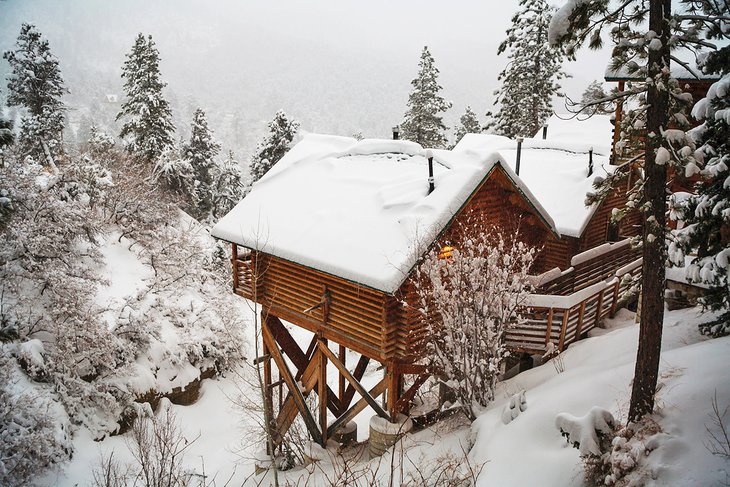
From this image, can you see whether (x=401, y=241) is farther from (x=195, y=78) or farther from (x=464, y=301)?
(x=195, y=78)

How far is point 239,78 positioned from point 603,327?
19354 centimetres

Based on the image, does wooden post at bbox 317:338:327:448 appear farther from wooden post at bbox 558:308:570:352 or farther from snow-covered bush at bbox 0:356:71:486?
snow-covered bush at bbox 0:356:71:486

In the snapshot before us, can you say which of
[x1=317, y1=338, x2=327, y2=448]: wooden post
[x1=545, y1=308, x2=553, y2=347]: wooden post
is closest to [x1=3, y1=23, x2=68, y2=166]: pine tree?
[x1=317, y1=338, x2=327, y2=448]: wooden post

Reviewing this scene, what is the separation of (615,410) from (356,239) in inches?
242

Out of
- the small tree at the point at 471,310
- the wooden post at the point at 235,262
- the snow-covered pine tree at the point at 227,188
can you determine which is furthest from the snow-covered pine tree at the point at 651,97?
the snow-covered pine tree at the point at 227,188

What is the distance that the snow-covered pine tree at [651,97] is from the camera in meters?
6.34

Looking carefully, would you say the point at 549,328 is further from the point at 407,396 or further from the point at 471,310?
the point at 407,396

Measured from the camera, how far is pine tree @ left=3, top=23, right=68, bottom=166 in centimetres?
3272

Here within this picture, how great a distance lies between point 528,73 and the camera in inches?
1262

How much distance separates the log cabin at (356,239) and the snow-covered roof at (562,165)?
1988 millimetres

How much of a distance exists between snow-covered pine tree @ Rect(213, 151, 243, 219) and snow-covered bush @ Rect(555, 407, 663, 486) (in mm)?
41588

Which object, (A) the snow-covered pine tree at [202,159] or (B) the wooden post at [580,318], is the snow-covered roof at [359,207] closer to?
(B) the wooden post at [580,318]

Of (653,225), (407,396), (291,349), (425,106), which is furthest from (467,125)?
(653,225)

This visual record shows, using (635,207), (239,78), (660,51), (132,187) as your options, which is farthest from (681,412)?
(239,78)
